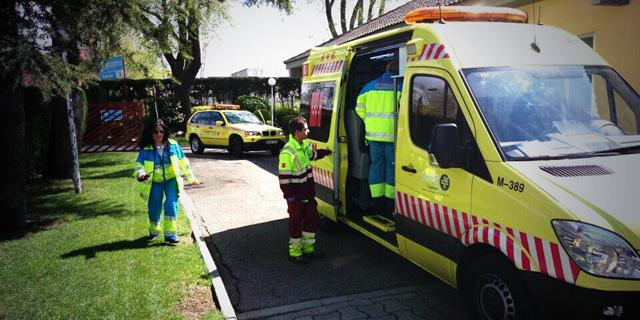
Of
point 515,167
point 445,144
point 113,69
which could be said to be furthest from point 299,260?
point 113,69

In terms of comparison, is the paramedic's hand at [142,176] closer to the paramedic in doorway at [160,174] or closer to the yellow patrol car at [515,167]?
the paramedic in doorway at [160,174]

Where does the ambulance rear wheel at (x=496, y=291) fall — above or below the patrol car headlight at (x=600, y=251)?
below

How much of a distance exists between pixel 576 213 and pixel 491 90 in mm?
1259

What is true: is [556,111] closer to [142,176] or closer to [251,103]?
[142,176]

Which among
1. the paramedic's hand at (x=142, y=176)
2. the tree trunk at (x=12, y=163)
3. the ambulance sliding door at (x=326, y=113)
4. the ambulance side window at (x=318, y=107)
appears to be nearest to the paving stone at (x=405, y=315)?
the ambulance sliding door at (x=326, y=113)

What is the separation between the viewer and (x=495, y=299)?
3467 millimetres

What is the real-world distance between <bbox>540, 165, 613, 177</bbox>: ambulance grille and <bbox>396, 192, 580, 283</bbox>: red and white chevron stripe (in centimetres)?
47

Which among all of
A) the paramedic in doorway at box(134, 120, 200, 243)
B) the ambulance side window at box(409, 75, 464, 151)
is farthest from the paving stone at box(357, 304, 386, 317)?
the paramedic in doorway at box(134, 120, 200, 243)

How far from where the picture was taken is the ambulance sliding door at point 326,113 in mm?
5922

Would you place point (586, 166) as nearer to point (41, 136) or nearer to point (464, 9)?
point (464, 9)

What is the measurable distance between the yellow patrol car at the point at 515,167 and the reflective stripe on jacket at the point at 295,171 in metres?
1.17

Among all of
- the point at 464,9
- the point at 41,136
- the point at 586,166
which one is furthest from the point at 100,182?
the point at 586,166

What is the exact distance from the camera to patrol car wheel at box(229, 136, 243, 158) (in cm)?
1641

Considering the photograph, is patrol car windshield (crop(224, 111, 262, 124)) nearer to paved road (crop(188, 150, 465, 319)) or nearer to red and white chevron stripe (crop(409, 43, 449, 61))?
paved road (crop(188, 150, 465, 319))
